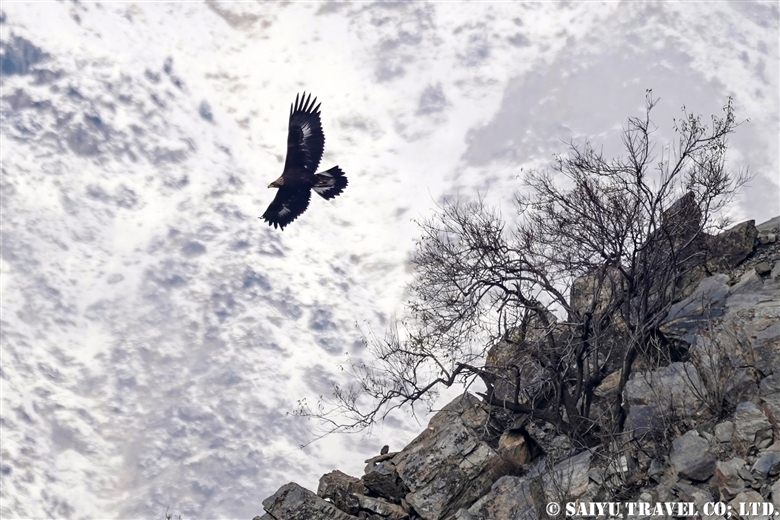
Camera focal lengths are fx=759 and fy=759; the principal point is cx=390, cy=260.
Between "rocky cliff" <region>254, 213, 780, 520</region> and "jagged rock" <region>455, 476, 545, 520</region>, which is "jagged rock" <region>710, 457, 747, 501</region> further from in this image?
"jagged rock" <region>455, 476, 545, 520</region>

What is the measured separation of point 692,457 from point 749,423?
3.70 feet

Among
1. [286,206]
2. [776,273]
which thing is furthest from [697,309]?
[286,206]

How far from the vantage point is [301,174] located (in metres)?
20.7

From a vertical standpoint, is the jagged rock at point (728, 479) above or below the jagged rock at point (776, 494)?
above

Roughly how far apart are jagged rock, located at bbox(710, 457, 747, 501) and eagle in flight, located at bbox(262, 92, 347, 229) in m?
11.7

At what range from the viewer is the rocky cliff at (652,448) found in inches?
511

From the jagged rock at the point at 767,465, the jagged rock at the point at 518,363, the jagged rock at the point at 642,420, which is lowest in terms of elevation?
the jagged rock at the point at 767,465

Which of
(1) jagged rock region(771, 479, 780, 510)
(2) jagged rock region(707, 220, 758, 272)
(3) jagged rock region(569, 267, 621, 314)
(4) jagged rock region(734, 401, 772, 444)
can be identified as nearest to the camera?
(1) jagged rock region(771, 479, 780, 510)

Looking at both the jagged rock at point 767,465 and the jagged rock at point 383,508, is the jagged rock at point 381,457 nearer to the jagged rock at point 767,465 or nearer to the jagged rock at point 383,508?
the jagged rock at point 383,508

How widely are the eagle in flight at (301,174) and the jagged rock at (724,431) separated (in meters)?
11.2

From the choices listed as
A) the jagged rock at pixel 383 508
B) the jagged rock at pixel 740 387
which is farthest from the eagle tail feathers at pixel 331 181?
the jagged rock at pixel 740 387

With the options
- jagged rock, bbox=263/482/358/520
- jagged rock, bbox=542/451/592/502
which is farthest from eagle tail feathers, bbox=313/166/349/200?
jagged rock, bbox=542/451/592/502

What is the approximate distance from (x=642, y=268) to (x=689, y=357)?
85.8 inches

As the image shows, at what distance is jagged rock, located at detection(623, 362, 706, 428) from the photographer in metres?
14.5
